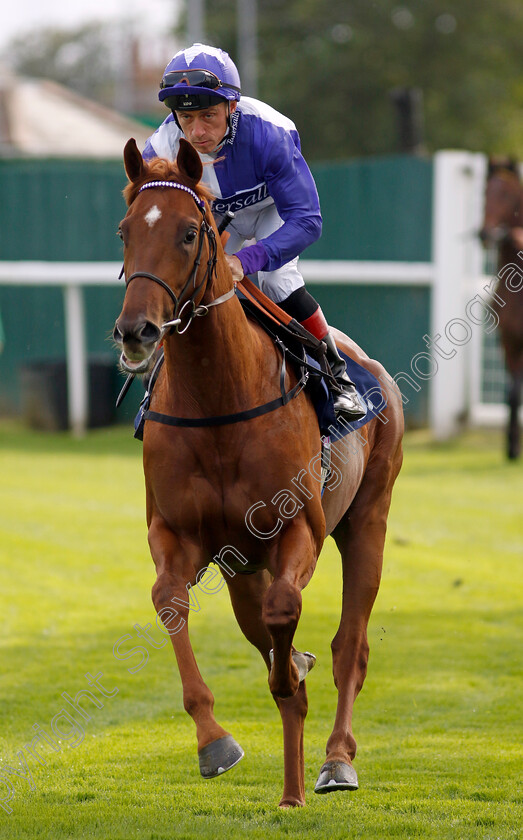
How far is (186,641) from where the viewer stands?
3609 mm

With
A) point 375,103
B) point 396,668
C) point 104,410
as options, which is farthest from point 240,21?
point 396,668

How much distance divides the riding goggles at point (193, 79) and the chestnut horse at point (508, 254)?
26.7ft

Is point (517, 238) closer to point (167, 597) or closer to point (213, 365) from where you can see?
point (213, 365)

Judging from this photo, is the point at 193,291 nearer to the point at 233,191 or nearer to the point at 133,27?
the point at 233,191

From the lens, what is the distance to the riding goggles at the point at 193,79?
371cm

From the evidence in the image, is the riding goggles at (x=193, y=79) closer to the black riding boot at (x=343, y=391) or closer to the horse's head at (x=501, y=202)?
the black riding boot at (x=343, y=391)

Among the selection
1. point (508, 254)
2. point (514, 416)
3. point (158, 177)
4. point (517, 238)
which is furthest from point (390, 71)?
point (158, 177)

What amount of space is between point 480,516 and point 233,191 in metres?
6.17

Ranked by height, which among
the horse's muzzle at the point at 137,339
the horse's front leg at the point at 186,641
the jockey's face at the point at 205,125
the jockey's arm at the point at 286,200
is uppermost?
the jockey's face at the point at 205,125

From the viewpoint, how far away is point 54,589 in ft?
24.5

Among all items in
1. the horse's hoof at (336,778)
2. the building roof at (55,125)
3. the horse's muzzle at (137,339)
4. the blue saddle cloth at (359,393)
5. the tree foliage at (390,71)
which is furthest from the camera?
the tree foliage at (390,71)

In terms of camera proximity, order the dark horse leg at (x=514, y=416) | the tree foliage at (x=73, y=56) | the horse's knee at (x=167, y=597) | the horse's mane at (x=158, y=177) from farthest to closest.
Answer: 1. the tree foliage at (x=73, y=56)
2. the dark horse leg at (x=514, y=416)
3. the horse's knee at (x=167, y=597)
4. the horse's mane at (x=158, y=177)

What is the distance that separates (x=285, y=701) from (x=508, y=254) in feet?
27.4

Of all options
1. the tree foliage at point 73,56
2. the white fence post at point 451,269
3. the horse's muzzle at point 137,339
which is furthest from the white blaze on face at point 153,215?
the tree foliage at point 73,56
